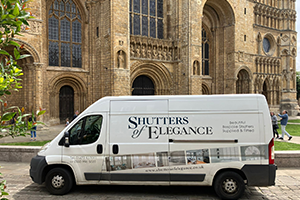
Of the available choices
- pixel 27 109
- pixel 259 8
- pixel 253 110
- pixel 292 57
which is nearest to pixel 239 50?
pixel 259 8

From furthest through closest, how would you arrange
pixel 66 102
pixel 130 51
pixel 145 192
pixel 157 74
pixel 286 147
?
pixel 157 74 < pixel 66 102 < pixel 130 51 < pixel 286 147 < pixel 145 192

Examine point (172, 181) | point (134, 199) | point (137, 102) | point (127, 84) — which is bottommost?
point (134, 199)

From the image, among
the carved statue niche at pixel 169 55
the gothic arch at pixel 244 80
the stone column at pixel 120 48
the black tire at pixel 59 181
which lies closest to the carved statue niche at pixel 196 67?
the carved statue niche at pixel 169 55

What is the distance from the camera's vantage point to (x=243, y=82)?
87.0ft

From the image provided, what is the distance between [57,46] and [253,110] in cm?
1631

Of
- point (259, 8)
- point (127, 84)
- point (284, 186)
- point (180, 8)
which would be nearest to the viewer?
point (284, 186)

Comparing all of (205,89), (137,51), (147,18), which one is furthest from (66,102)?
(205,89)

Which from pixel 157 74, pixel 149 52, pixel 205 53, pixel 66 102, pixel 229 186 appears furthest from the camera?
pixel 205 53

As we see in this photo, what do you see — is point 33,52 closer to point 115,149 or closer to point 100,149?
point 100,149

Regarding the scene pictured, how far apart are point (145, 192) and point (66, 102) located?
1468 centimetres

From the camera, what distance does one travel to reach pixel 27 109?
52.6 feet

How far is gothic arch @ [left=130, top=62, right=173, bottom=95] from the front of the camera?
19.2 m

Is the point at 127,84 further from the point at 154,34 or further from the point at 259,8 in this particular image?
A: the point at 259,8

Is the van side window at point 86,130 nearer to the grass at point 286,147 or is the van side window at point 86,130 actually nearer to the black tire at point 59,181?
the black tire at point 59,181
